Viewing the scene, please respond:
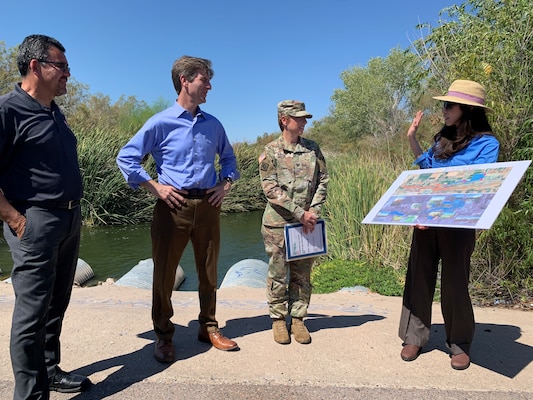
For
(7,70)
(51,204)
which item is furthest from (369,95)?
(51,204)

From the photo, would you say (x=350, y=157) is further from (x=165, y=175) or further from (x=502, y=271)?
(x=165, y=175)

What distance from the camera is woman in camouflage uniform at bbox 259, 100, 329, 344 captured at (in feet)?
11.5

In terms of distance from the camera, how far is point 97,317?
4035 millimetres

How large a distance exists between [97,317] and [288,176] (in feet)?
7.49

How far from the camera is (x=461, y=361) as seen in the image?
307 cm

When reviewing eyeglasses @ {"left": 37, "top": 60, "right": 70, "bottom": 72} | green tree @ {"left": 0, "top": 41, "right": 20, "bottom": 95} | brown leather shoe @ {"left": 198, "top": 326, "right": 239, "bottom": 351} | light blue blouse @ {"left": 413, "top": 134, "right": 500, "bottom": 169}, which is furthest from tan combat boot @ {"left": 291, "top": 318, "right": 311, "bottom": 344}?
green tree @ {"left": 0, "top": 41, "right": 20, "bottom": 95}

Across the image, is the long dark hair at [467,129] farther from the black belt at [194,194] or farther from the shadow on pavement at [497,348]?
the black belt at [194,194]

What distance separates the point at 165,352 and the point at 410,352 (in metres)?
1.86

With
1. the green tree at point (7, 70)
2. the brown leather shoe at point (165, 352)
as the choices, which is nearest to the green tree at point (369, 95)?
the green tree at point (7, 70)

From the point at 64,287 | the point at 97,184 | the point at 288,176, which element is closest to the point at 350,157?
the point at 288,176

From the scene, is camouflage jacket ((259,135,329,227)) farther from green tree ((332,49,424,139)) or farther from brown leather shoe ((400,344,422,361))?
green tree ((332,49,424,139))

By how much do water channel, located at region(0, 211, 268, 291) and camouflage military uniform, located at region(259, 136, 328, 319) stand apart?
4.35m

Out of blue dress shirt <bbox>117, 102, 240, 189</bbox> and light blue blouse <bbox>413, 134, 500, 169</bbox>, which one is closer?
light blue blouse <bbox>413, 134, 500, 169</bbox>

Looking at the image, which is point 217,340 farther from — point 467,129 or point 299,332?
point 467,129
